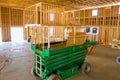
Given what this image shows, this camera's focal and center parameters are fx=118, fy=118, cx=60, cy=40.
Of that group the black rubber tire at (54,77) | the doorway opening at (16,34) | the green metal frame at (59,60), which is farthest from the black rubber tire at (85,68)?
the doorway opening at (16,34)

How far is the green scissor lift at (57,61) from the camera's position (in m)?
3.22

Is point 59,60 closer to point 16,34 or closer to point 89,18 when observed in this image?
point 89,18

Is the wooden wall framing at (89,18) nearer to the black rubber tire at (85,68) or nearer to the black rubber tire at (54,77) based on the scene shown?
the black rubber tire at (85,68)

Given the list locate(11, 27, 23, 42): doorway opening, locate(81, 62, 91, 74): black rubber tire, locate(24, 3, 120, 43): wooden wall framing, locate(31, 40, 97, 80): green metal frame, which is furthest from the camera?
locate(11, 27, 23, 42): doorway opening

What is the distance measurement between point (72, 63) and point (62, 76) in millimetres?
631

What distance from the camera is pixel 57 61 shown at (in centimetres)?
340

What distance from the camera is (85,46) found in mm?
4246

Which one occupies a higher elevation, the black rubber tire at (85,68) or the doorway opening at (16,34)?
the doorway opening at (16,34)

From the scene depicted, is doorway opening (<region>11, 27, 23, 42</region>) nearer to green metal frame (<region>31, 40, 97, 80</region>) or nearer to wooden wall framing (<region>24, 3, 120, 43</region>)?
wooden wall framing (<region>24, 3, 120, 43</region>)

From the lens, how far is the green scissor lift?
322cm

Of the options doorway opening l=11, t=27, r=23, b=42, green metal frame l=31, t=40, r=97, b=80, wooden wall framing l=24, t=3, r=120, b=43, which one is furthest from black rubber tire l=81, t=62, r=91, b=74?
doorway opening l=11, t=27, r=23, b=42

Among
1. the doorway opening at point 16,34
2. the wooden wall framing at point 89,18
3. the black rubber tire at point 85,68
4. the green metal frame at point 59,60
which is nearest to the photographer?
the green metal frame at point 59,60

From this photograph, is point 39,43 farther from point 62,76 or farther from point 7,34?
point 7,34

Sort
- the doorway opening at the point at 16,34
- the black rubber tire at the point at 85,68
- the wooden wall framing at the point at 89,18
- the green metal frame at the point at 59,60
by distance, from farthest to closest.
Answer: the doorway opening at the point at 16,34
the wooden wall framing at the point at 89,18
the black rubber tire at the point at 85,68
the green metal frame at the point at 59,60
